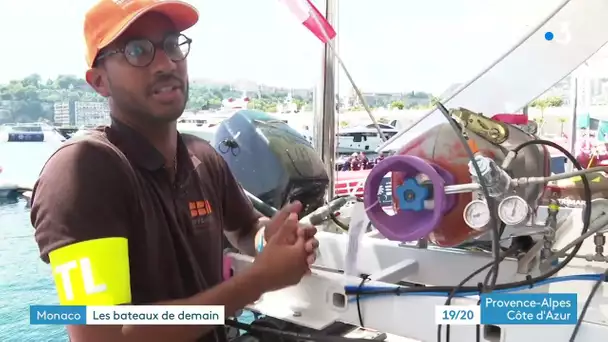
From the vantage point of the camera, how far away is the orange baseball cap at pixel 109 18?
100 centimetres

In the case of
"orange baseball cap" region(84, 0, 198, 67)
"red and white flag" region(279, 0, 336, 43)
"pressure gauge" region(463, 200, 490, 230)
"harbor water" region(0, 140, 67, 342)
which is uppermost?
"red and white flag" region(279, 0, 336, 43)

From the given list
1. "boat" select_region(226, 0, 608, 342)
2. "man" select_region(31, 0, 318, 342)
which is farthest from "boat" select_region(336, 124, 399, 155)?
"man" select_region(31, 0, 318, 342)

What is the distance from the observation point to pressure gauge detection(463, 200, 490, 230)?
857mm

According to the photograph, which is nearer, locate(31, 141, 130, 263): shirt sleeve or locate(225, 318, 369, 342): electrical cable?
locate(31, 141, 130, 263): shirt sleeve

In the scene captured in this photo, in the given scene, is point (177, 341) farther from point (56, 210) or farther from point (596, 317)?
point (596, 317)

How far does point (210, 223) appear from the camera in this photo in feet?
3.71

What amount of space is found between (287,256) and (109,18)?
567mm

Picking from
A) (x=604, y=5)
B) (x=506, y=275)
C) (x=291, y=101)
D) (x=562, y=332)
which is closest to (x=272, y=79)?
(x=291, y=101)

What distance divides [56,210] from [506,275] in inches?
32.5

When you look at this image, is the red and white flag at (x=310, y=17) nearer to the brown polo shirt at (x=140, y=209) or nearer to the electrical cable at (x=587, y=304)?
the brown polo shirt at (x=140, y=209)

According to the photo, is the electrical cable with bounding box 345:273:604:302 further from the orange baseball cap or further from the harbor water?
the harbor water

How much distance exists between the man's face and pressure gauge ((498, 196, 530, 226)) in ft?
2.12

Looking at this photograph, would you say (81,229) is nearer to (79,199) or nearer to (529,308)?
(79,199)

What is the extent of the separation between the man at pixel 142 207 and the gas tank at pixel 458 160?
24cm
